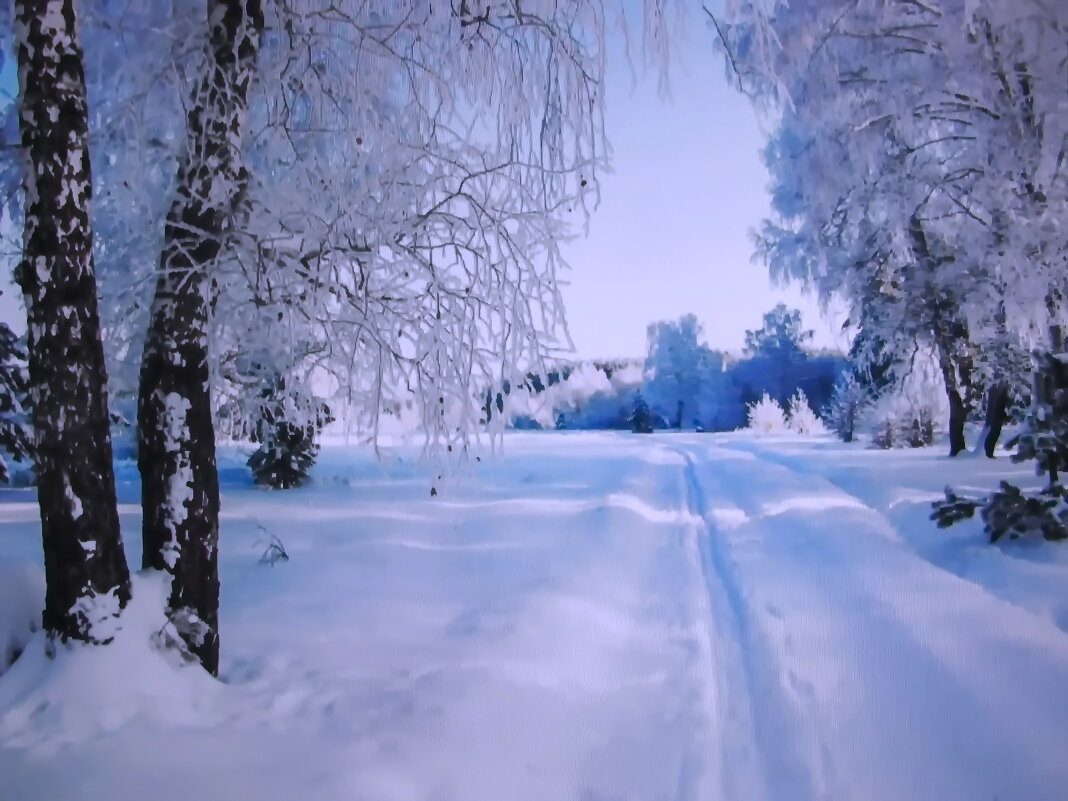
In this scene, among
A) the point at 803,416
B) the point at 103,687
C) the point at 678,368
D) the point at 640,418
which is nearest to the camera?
the point at 103,687

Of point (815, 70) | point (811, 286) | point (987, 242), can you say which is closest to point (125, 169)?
point (815, 70)

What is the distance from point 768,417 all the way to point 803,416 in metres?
1.83

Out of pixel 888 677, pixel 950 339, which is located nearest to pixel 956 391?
pixel 950 339

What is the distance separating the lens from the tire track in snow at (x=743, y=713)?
2.40 meters

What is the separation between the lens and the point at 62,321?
248 centimetres

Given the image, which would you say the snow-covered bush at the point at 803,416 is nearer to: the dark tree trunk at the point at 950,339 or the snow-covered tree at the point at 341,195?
the dark tree trunk at the point at 950,339

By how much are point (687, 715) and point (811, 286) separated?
33.0 feet

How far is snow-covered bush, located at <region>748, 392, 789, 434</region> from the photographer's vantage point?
2688cm

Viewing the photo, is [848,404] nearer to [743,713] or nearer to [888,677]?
[888,677]

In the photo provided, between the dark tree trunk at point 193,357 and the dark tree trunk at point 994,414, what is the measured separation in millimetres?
12255

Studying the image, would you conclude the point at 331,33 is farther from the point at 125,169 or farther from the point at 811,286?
the point at 811,286

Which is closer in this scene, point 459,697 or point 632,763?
point 632,763

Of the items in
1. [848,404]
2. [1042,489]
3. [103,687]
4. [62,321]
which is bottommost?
[103,687]

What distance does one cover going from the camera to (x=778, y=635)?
12.2ft
